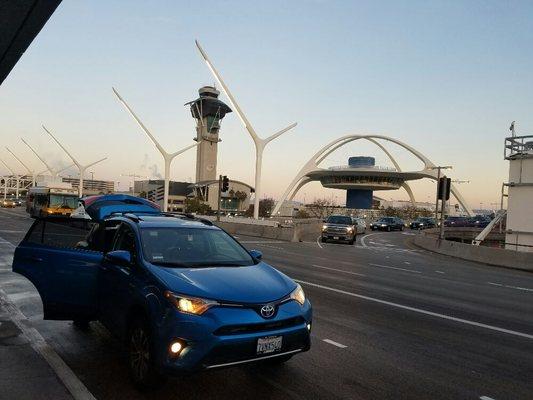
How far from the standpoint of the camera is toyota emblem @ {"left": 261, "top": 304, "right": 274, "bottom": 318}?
431 centimetres

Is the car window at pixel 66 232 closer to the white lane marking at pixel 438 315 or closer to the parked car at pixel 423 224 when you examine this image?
the white lane marking at pixel 438 315

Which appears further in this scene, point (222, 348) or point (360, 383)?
point (360, 383)

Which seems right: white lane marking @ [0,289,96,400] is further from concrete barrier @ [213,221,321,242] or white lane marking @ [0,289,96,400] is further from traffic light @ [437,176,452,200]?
concrete barrier @ [213,221,321,242]

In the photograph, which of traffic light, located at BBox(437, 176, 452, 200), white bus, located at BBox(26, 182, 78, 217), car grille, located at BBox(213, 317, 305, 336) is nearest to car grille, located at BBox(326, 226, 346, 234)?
traffic light, located at BBox(437, 176, 452, 200)

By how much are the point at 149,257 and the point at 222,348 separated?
1.47 m

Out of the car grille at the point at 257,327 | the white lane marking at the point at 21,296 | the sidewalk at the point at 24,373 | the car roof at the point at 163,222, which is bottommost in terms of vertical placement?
the white lane marking at the point at 21,296

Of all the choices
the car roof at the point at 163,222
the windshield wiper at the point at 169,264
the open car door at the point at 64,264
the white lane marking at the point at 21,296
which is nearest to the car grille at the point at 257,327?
the windshield wiper at the point at 169,264

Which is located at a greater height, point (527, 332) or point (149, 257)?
point (149, 257)

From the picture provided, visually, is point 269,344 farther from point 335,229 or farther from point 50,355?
point 335,229

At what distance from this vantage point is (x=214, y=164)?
155 metres

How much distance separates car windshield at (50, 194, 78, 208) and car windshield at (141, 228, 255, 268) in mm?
33408

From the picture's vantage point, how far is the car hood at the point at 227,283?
4.30 metres

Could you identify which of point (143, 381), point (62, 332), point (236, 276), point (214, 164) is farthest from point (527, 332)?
point (214, 164)

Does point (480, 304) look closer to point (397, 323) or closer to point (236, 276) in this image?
point (397, 323)
